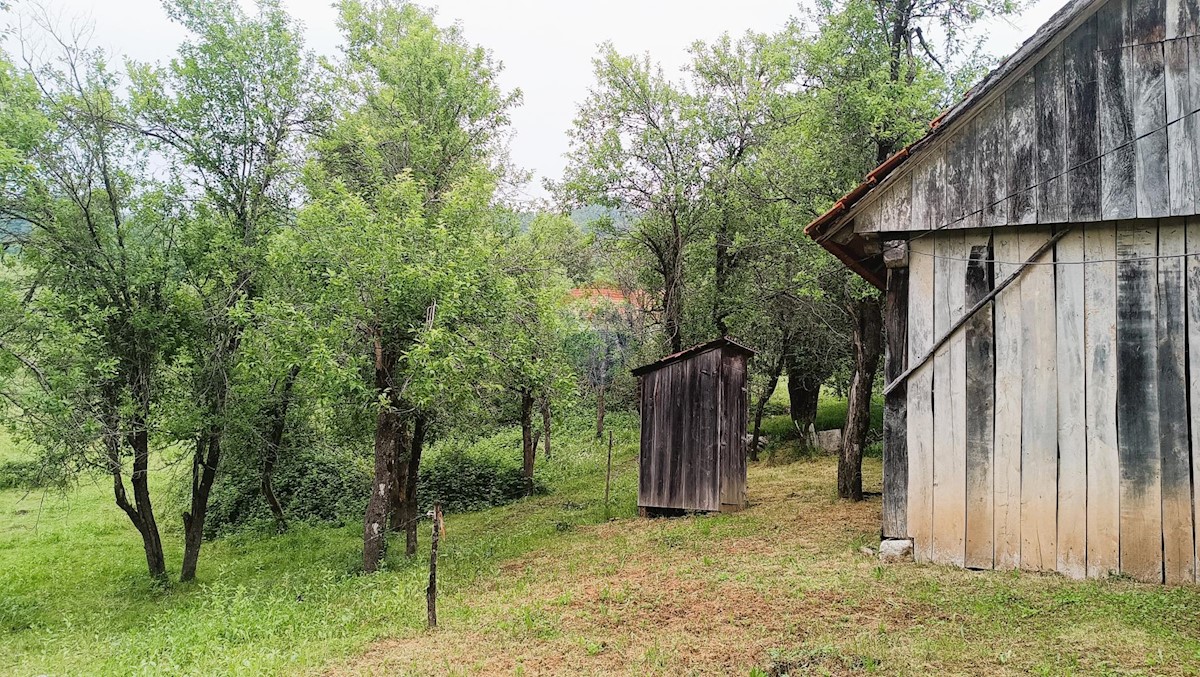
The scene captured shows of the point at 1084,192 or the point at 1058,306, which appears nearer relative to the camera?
the point at 1084,192

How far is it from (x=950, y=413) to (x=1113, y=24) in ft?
12.6

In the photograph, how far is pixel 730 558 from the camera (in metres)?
8.36

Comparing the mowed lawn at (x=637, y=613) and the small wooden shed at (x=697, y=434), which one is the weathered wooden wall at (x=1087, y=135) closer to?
the mowed lawn at (x=637, y=613)

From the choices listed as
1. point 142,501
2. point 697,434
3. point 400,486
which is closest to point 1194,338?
point 697,434

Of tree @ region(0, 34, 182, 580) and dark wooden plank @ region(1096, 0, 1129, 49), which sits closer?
dark wooden plank @ region(1096, 0, 1129, 49)

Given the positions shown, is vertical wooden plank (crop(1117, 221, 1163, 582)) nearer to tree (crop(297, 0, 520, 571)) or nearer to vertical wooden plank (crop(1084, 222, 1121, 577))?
vertical wooden plank (crop(1084, 222, 1121, 577))

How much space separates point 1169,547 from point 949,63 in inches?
360

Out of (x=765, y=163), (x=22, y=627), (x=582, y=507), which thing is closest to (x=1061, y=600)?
(x=582, y=507)

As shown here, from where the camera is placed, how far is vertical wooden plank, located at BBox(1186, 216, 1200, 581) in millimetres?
6117

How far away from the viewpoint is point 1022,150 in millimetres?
6676

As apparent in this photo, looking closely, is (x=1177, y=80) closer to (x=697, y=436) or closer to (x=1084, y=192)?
(x=1084, y=192)

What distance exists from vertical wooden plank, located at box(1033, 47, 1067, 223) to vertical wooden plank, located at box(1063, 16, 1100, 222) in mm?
47

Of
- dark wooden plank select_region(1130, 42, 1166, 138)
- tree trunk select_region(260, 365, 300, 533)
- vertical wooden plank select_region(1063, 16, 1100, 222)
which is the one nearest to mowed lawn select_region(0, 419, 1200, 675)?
tree trunk select_region(260, 365, 300, 533)

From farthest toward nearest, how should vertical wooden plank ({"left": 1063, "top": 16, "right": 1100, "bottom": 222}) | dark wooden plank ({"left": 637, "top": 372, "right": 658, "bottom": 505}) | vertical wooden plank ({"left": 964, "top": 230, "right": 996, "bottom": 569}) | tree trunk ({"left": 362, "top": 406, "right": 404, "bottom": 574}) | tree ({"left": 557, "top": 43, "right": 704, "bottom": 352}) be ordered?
1. tree ({"left": 557, "top": 43, "right": 704, "bottom": 352})
2. dark wooden plank ({"left": 637, "top": 372, "right": 658, "bottom": 505})
3. tree trunk ({"left": 362, "top": 406, "right": 404, "bottom": 574})
4. vertical wooden plank ({"left": 964, "top": 230, "right": 996, "bottom": 569})
5. vertical wooden plank ({"left": 1063, "top": 16, "right": 1100, "bottom": 222})
